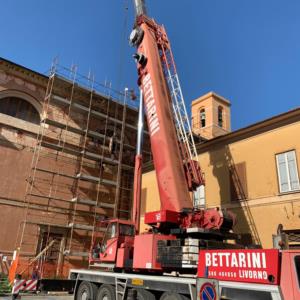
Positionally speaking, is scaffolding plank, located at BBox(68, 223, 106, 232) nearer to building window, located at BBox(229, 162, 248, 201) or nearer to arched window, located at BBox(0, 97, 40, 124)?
arched window, located at BBox(0, 97, 40, 124)

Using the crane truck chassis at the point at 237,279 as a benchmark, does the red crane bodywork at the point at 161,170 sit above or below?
above

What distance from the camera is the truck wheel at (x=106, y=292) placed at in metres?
9.75

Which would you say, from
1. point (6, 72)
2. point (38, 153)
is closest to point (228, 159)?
point (38, 153)

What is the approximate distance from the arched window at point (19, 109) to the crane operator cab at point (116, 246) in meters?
12.8

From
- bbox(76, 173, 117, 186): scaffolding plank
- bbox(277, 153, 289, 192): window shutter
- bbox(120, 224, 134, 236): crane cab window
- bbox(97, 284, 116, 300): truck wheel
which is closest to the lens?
bbox(97, 284, 116, 300): truck wheel

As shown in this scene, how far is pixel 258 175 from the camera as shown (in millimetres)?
16266

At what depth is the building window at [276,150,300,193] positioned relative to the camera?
48.6ft

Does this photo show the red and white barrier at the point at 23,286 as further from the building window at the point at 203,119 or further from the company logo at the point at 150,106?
the building window at the point at 203,119

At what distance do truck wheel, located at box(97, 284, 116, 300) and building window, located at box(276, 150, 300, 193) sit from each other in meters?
8.93

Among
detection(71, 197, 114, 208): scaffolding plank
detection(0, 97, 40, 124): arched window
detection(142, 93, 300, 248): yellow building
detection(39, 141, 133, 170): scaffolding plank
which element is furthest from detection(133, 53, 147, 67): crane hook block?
detection(0, 97, 40, 124): arched window

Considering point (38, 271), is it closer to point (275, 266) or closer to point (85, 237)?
point (85, 237)

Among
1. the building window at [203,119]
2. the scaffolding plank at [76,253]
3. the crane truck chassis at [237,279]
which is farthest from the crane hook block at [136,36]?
the building window at [203,119]

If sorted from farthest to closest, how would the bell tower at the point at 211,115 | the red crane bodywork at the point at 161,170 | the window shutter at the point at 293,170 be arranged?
the bell tower at the point at 211,115
the window shutter at the point at 293,170
the red crane bodywork at the point at 161,170

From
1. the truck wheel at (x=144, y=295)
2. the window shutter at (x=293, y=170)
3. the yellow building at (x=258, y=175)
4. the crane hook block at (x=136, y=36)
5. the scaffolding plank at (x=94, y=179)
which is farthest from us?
the scaffolding plank at (x=94, y=179)
